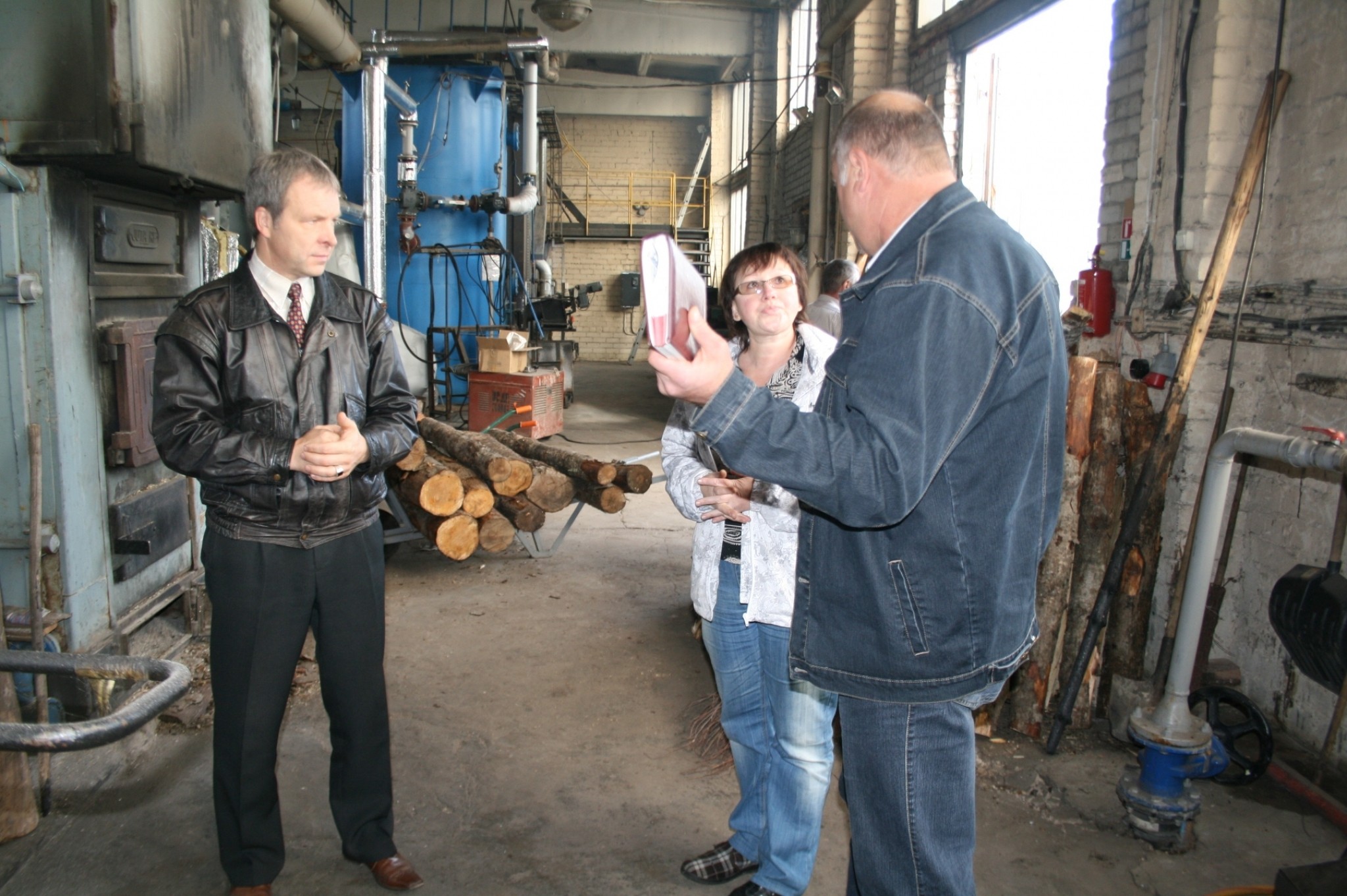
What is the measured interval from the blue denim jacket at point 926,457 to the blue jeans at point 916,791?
0.05 metres

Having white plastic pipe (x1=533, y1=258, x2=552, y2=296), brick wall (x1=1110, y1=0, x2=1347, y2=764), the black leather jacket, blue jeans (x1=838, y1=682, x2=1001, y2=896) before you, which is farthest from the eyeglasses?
white plastic pipe (x1=533, y1=258, x2=552, y2=296)

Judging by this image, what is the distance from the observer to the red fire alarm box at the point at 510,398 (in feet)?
26.5

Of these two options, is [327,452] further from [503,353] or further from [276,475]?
[503,353]

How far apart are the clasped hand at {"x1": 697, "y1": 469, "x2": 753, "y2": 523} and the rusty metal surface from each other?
1.10 meters

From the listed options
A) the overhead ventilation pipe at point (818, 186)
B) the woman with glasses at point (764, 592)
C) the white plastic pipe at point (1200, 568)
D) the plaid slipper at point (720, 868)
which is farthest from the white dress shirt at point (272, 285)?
the overhead ventilation pipe at point (818, 186)

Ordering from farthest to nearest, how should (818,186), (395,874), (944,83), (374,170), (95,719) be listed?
(818,186) → (944,83) → (374,170) → (395,874) → (95,719)

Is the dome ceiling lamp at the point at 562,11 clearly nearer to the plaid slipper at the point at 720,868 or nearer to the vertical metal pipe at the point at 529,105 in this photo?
the vertical metal pipe at the point at 529,105

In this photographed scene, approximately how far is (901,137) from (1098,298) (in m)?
2.97

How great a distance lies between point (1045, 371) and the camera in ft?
4.55

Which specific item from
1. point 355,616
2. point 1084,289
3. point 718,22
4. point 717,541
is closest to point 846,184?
point 717,541

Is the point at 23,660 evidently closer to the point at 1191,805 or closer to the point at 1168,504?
the point at 1191,805

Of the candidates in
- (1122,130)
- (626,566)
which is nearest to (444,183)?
(626,566)

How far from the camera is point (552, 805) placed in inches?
112

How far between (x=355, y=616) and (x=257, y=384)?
0.61m
